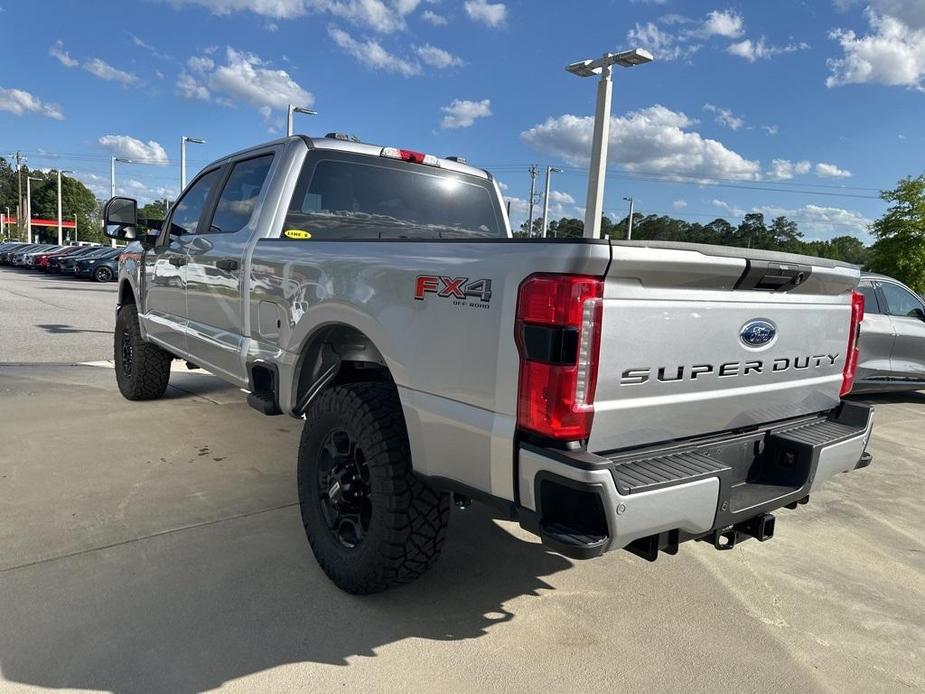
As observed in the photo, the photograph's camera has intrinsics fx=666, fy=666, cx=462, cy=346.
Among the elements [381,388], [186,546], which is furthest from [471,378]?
[186,546]

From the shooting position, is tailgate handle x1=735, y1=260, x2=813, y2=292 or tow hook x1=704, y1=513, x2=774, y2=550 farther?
tow hook x1=704, y1=513, x2=774, y2=550

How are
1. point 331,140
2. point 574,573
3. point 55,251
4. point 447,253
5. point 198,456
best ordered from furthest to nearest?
point 55,251
point 198,456
point 331,140
point 574,573
point 447,253

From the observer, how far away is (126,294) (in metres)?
6.18

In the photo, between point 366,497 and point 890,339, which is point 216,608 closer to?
point 366,497

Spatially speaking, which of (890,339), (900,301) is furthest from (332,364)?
(900,301)

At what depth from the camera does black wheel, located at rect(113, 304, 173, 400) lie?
5.74 metres

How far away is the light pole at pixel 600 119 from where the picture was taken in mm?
13508

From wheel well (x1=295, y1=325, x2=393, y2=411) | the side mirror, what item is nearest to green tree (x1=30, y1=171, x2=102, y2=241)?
the side mirror

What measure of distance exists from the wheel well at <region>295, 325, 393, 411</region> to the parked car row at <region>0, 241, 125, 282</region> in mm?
21422

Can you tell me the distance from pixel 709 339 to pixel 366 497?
4.85 ft

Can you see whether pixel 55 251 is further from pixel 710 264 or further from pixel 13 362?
pixel 710 264

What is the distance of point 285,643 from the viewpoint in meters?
2.47

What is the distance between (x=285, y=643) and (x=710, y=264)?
2.03m

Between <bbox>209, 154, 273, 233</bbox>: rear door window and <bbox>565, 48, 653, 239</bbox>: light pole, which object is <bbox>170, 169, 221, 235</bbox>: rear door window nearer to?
<bbox>209, 154, 273, 233</bbox>: rear door window
